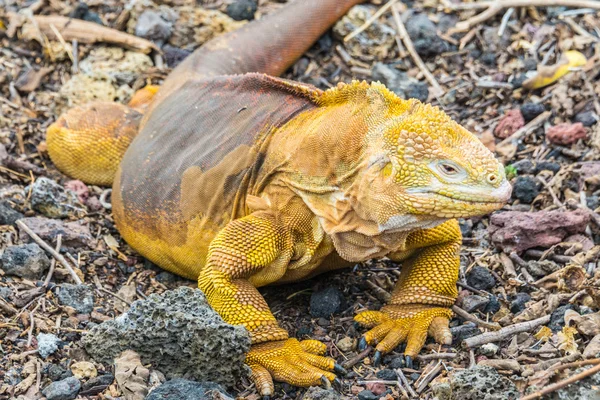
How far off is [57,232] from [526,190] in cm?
392

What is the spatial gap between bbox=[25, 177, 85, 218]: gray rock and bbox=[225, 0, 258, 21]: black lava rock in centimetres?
341

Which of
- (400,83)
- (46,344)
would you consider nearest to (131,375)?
(46,344)

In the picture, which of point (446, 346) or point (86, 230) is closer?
point (446, 346)

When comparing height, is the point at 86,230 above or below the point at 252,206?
below

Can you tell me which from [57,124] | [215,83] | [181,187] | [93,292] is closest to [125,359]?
[93,292]

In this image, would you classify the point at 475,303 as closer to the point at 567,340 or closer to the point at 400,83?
the point at 567,340

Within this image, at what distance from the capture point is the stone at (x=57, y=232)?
7441 millimetres

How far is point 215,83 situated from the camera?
7645mm

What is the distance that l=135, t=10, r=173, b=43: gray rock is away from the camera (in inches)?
404

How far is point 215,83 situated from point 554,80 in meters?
3.44

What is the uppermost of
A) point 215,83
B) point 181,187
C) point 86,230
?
point 215,83

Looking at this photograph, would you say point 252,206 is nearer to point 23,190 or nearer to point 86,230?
point 86,230

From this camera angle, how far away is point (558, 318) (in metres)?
6.24

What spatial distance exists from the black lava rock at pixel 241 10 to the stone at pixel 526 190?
4.11 m
